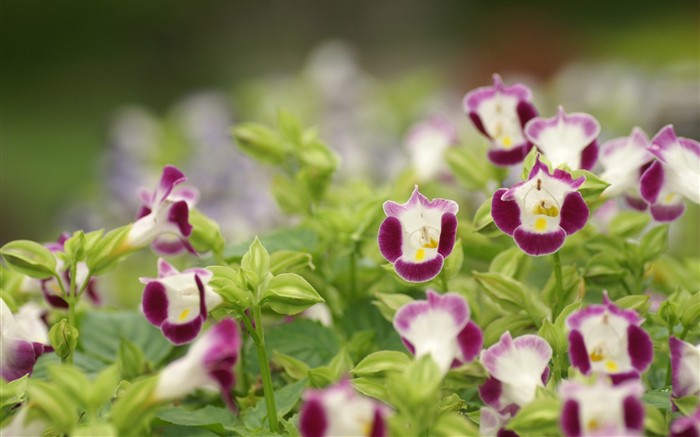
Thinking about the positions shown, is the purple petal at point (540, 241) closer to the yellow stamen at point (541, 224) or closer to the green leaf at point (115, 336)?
the yellow stamen at point (541, 224)

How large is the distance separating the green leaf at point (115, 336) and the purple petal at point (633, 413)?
0.56 metres

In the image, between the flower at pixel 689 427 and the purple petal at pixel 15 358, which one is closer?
the flower at pixel 689 427

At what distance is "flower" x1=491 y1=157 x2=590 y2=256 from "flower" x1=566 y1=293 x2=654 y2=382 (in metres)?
0.09

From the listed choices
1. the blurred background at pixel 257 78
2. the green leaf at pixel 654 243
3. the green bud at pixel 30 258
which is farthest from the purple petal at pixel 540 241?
the blurred background at pixel 257 78

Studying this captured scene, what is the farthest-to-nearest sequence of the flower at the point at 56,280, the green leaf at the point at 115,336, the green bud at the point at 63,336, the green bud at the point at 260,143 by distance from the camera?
1. the green bud at the point at 260,143
2. the green leaf at the point at 115,336
3. the flower at the point at 56,280
4. the green bud at the point at 63,336

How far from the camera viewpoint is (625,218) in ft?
3.39

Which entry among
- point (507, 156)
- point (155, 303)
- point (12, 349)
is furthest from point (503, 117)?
point (12, 349)

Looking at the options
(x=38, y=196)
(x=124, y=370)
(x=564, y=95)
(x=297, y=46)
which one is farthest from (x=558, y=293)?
(x=297, y=46)

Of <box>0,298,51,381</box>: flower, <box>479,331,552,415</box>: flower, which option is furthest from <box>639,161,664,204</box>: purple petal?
<box>0,298,51,381</box>: flower

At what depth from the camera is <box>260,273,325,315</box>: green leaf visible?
2.70ft

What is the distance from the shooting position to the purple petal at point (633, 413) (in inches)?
24.4

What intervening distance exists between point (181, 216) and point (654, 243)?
1.50 ft

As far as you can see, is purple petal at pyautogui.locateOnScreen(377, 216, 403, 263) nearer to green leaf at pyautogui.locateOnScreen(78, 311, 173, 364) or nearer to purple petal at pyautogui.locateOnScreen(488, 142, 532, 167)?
purple petal at pyautogui.locateOnScreen(488, 142, 532, 167)

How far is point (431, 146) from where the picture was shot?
129 cm
